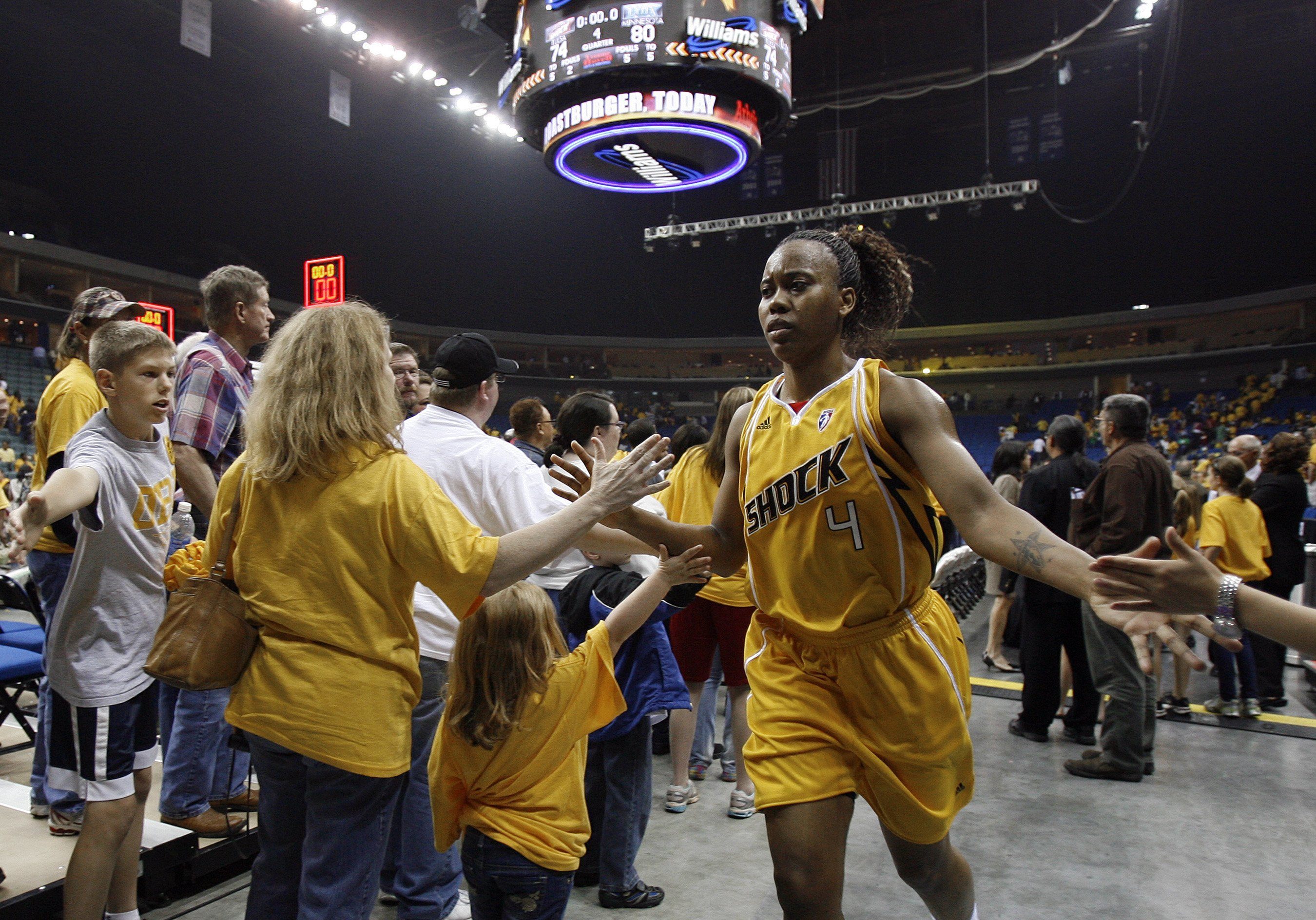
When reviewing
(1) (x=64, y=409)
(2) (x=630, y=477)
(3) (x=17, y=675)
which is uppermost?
(1) (x=64, y=409)

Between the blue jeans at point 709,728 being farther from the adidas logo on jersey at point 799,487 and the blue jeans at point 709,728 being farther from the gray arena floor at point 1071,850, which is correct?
the adidas logo on jersey at point 799,487

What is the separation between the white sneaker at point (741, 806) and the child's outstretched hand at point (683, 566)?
1.94 metres

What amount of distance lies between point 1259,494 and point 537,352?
3095 cm

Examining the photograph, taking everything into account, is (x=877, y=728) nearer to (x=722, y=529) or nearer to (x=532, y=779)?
(x=722, y=529)

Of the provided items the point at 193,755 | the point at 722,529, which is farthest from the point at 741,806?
the point at 193,755

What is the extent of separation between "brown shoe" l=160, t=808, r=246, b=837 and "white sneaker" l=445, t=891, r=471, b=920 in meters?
0.97

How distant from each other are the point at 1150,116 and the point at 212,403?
28022 millimetres

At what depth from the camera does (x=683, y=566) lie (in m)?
2.40

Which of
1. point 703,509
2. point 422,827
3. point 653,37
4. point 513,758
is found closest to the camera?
point 513,758

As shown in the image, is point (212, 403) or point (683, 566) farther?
point (212, 403)

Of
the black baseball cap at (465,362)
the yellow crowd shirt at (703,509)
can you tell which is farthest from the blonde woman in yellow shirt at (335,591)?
the yellow crowd shirt at (703,509)

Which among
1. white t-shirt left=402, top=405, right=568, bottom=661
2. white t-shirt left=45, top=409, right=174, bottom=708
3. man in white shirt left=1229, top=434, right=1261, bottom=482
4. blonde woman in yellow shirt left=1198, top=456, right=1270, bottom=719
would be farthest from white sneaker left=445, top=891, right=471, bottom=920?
man in white shirt left=1229, top=434, right=1261, bottom=482

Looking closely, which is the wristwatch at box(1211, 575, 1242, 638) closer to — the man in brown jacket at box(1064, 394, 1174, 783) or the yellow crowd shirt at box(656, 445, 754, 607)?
the yellow crowd shirt at box(656, 445, 754, 607)

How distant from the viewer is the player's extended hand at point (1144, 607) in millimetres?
1416
